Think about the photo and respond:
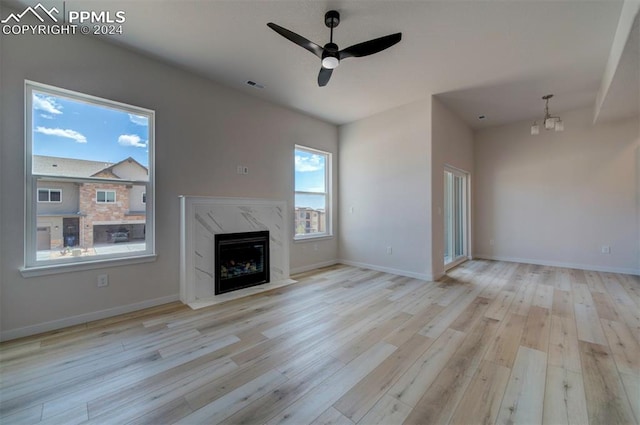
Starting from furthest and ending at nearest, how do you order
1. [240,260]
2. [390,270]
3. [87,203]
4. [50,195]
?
[390,270], [240,260], [87,203], [50,195]

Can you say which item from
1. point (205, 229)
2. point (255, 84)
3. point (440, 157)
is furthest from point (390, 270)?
point (255, 84)

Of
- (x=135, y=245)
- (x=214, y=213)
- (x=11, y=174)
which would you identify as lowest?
(x=135, y=245)

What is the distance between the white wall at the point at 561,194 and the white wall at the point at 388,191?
2.77 metres

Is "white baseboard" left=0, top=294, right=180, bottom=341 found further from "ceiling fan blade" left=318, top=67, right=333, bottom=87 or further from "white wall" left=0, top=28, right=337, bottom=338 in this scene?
"ceiling fan blade" left=318, top=67, right=333, bottom=87

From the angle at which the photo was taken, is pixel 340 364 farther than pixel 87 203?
No

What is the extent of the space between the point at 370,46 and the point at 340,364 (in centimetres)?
272

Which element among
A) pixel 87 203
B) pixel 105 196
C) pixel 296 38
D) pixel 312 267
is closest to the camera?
pixel 296 38

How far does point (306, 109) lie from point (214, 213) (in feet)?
8.26

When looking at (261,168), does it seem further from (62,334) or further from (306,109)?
(62,334)

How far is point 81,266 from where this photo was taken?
264cm

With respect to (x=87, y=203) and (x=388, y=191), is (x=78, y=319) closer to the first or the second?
(x=87, y=203)

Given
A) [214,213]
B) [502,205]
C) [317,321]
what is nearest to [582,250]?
[502,205]

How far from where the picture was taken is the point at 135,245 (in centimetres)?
304

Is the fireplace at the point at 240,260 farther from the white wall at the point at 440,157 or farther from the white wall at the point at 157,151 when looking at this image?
the white wall at the point at 440,157
